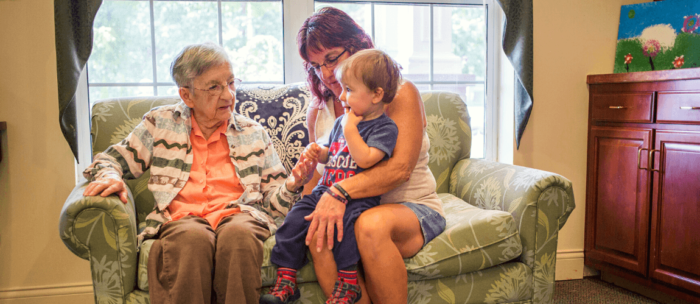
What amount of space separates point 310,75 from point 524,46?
1.17 m

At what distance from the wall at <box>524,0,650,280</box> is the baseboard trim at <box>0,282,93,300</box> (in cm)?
221

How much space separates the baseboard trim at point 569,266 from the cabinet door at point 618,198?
0.28 ft

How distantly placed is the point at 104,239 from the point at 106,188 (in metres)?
0.15

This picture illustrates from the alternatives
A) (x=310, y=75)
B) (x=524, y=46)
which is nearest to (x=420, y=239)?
(x=310, y=75)

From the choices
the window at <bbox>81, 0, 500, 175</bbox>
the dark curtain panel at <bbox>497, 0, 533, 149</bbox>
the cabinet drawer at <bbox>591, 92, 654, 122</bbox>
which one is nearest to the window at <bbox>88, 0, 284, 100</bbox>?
the window at <bbox>81, 0, 500, 175</bbox>

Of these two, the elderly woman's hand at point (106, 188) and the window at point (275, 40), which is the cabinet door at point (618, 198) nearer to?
the window at point (275, 40)

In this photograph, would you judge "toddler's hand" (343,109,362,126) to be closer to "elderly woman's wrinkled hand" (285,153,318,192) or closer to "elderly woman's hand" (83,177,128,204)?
"elderly woman's wrinkled hand" (285,153,318,192)

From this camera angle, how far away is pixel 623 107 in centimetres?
225

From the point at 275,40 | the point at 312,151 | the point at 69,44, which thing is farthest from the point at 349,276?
the point at 69,44

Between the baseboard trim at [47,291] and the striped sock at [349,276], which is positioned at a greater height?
the striped sock at [349,276]

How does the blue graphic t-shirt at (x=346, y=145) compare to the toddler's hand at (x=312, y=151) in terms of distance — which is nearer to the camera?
the blue graphic t-shirt at (x=346, y=145)

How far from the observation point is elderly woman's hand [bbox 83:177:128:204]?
52.7 inches

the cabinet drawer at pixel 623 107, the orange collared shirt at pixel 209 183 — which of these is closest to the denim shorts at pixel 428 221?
the orange collared shirt at pixel 209 183

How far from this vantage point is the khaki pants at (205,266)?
1269 millimetres
